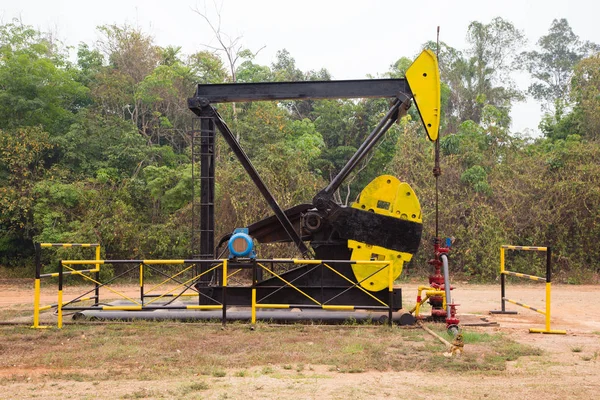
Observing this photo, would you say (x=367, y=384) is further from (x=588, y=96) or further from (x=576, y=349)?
(x=588, y=96)

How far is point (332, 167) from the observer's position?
27719 mm

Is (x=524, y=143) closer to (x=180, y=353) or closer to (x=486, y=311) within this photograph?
(x=486, y=311)

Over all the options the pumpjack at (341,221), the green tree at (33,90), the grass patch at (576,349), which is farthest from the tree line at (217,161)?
the grass patch at (576,349)

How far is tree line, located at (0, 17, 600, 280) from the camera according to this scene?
65.8ft

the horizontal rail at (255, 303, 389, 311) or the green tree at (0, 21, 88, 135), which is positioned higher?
the green tree at (0, 21, 88, 135)

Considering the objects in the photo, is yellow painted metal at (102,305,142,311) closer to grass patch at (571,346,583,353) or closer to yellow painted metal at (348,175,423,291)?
yellow painted metal at (348,175,423,291)

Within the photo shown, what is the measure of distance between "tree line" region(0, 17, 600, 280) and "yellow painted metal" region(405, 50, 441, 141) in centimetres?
910

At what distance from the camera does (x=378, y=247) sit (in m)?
10.8

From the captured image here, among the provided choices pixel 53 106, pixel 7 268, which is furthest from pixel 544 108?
pixel 7 268

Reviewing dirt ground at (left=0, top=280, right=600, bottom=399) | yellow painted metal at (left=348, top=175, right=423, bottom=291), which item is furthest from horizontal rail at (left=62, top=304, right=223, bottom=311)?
yellow painted metal at (left=348, top=175, right=423, bottom=291)

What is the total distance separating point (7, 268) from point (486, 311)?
1663 cm

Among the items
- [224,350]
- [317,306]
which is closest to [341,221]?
[317,306]

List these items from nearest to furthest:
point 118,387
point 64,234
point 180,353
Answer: point 118,387
point 180,353
point 64,234

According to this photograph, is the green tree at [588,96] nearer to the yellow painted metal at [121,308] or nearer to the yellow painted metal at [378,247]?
the yellow painted metal at [378,247]
